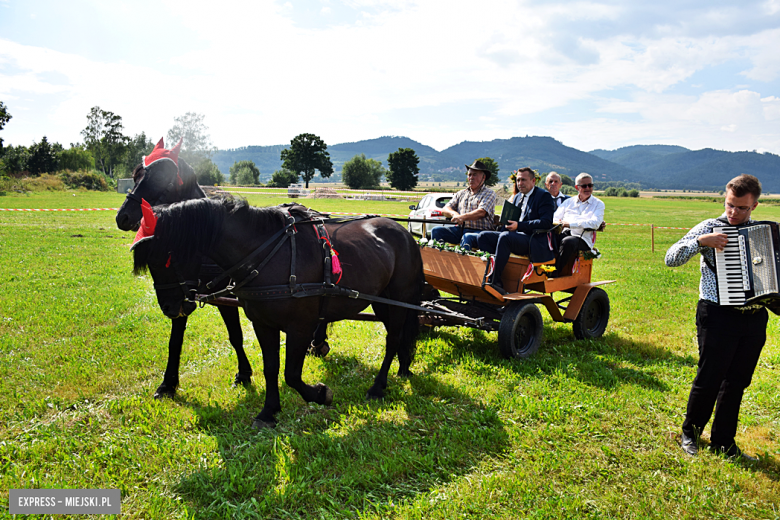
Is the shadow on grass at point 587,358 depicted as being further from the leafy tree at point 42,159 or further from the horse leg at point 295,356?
the leafy tree at point 42,159

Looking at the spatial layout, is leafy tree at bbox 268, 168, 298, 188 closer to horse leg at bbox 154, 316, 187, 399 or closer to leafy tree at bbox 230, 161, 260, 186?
leafy tree at bbox 230, 161, 260, 186

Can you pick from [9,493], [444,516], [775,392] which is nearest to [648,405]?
[775,392]

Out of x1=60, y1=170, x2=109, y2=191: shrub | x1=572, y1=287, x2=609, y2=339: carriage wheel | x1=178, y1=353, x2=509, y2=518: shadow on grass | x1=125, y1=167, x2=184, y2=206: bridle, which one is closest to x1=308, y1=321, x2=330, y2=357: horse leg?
x1=178, y1=353, x2=509, y2=518: shadow on grass

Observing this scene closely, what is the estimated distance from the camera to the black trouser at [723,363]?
3498 millimetres

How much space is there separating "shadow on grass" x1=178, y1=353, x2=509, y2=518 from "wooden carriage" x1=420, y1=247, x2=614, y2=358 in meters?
1.24

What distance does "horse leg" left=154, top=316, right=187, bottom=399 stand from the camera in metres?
4.53

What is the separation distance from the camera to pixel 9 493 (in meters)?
3.00

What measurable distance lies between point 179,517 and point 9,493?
1182mm

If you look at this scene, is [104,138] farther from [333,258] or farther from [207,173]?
[333,258]

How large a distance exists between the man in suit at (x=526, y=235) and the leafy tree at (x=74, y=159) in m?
66.3

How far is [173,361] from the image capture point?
181 inches

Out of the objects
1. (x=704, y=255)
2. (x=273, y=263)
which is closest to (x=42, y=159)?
(x=273, y=263)

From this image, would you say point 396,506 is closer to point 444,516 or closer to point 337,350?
point 444,516

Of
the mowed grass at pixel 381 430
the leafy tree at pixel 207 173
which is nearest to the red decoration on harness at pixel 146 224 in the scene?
the mowed grass at pixel 381 430
